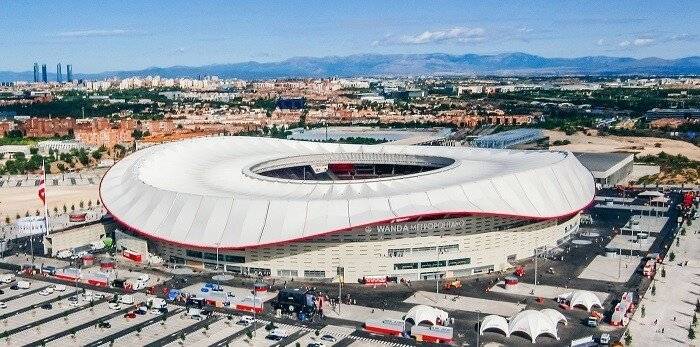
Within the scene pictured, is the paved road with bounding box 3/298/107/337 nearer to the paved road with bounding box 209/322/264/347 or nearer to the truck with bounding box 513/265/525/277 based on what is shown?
the paved road with bounding box 209/322/264/347

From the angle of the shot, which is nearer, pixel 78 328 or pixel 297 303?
pixel 78 328

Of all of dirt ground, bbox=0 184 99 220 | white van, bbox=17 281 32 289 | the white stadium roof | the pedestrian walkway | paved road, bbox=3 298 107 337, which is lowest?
dirt ground, bbox=0 184 99 220

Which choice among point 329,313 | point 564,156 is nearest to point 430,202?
point 329,313

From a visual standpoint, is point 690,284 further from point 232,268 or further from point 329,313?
point 232,268

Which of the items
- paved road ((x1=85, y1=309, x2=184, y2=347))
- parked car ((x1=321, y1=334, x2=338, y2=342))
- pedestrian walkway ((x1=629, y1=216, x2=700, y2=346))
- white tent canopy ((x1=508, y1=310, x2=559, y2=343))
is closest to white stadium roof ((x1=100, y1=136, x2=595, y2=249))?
paved road ((x1=85, y1=309, x2=184, y2=347))

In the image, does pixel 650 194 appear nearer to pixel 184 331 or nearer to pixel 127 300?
pixel 184 331

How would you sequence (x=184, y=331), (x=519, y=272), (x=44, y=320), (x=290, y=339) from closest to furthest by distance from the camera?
(x=290, y=339) < (x=184, y=331) < (x=44, y=320) < (x=519, y=272)

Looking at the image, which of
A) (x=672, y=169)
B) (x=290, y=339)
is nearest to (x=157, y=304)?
(x=290, y=339)
